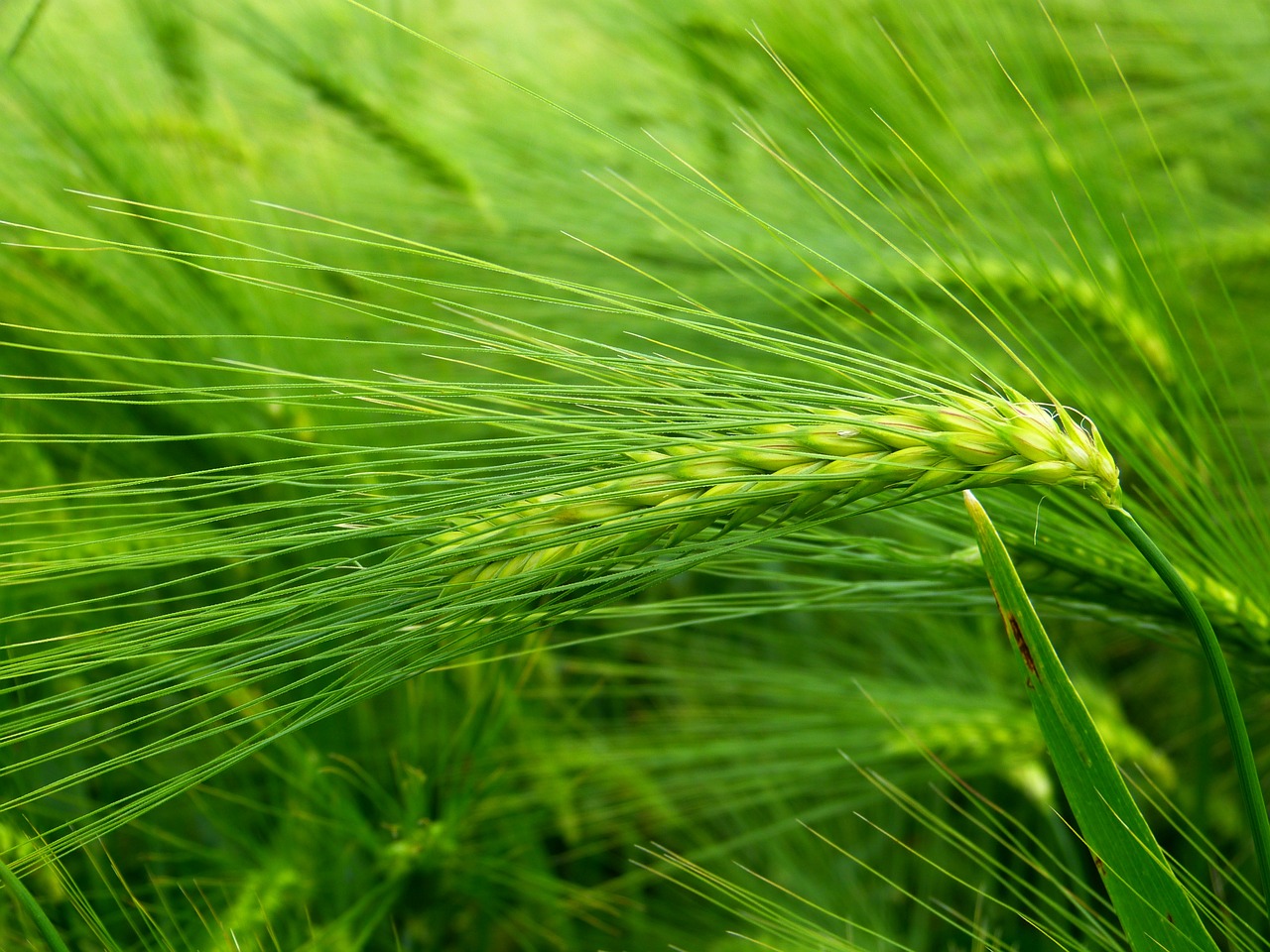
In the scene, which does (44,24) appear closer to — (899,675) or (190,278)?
(190,278)

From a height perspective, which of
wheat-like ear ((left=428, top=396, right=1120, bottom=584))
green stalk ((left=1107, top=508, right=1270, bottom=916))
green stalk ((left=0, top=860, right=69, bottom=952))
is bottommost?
green stalk ((left=0, top=860, right=69, bottom=952))

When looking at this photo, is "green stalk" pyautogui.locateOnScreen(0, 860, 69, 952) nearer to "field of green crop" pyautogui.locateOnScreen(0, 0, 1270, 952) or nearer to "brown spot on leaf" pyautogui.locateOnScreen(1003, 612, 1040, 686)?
"field of green crop" pyautogui.locateOnScreen(0, 0, 1270, 952)

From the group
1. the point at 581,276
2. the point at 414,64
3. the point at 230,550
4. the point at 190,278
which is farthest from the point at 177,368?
the point at 414,64

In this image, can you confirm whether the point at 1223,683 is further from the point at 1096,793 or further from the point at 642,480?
the point at 642,480

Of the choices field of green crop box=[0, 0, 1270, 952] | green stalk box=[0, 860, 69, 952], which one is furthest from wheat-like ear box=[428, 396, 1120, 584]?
green stalk box=[0, 860, 69, 952]

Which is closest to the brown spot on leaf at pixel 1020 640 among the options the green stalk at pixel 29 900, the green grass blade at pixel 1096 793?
the green grass blade at pixel 1096 793

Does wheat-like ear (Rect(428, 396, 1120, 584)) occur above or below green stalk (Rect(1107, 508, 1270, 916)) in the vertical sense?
above
